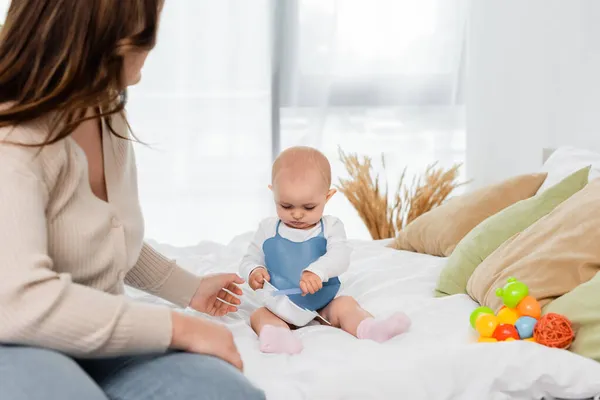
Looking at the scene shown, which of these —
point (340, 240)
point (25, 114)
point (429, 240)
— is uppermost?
point (25, 114)

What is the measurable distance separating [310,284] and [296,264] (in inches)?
4.8

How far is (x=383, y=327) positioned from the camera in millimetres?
1658

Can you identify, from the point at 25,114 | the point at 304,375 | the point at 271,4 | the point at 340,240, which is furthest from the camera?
the point at 271,4

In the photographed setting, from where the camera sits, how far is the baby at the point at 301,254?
1.80 m

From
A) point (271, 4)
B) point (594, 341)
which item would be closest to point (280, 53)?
point (271, 4)

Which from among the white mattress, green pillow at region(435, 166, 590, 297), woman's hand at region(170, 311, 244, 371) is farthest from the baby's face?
woman's hand at region(170, 311, 244, 371)

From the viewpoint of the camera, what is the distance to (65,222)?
4.00 ft

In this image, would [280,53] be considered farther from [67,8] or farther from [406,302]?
[67,8]

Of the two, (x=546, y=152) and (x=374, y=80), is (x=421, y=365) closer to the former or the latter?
(x=546, y=152)

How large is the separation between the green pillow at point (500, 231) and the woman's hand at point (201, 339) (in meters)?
0.96

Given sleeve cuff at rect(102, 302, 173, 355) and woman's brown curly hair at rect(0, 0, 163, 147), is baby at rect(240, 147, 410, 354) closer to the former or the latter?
sleeve cuff at rect(102, 302, 173, 355)

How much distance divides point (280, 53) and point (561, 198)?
2.13 m

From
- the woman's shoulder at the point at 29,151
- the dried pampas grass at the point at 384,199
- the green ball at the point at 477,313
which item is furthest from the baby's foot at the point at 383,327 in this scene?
the dried pampas grass at the point at 384,199

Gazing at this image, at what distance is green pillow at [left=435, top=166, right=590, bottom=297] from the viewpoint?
204 cm
